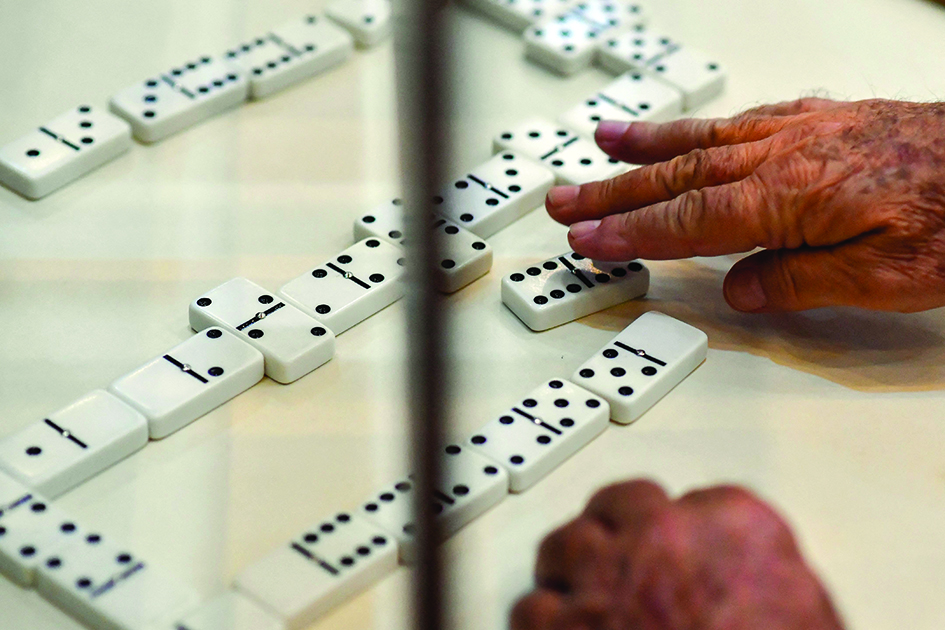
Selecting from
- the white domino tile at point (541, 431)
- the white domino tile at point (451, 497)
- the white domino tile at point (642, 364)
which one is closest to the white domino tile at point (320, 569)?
the white domino tile at point (451, 497)

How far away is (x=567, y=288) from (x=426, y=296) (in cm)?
111

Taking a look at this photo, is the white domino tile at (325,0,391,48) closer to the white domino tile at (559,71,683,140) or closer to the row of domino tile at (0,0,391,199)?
the row of domino tile at (0,0,391,199)

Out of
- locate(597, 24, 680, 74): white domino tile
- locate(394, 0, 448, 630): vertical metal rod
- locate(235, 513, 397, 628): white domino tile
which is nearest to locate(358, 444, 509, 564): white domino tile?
locate(235, 513, 397, 628): white domino tile

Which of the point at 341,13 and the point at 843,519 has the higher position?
the point at 341,13

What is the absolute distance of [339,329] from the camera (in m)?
1.61

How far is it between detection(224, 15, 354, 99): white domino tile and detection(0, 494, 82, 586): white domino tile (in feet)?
3.05

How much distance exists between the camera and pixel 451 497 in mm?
1339

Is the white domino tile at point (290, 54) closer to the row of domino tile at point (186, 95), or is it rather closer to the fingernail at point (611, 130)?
the row of domino tile at point (186, 95)

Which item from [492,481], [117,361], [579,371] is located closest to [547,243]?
[579,371]

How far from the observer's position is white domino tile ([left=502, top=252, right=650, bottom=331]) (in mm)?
1630

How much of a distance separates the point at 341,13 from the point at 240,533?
46.1 inches

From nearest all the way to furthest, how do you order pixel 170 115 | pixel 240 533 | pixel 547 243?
pixel 240 533 → pixel 547 243 → pixel 170 115

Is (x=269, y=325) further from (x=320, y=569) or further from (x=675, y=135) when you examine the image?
(x=675, y=135)

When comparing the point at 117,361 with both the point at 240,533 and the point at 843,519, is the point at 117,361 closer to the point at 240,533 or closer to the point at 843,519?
the point at 240,533
